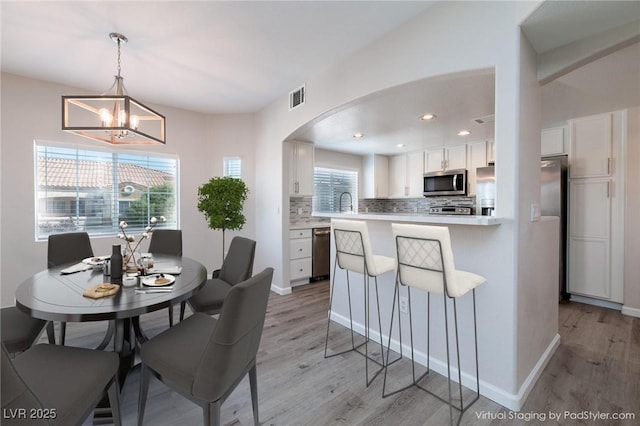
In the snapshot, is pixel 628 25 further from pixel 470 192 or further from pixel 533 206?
pixel 470 192

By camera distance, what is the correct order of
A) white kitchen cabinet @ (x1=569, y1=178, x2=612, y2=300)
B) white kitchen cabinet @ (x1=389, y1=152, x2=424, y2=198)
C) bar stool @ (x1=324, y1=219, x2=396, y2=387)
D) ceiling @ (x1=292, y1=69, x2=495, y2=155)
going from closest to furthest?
bar stool @ (x1=324, y1=219, x2=396, y2=387), ceiling @ (x1=292, y1=69, x2=495, y2=155), white kitchen cabinet @ (x1=569, y1=178, x2=612, y2=300), white kitchen cabinet @ (x1=389, y1=152, x2=424, y2=198)

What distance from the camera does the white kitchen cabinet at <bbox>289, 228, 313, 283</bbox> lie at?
4.13 meters

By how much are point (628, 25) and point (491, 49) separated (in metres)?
0.68

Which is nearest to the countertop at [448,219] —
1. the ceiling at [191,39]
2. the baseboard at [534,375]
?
the baseboard at [534,375]

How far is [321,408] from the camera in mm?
1694

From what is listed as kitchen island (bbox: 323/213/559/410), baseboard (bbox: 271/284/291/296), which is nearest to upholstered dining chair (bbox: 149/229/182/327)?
baseboard (bbox: 271/284/291/296)

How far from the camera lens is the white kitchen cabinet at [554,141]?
12.2 feet

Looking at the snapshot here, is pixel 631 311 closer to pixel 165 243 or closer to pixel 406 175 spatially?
pixel 406 175

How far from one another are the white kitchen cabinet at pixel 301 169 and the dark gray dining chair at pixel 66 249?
2.51m

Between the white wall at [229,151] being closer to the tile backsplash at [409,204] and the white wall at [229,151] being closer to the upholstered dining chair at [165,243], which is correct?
the upholstered dining chair at [165,243]

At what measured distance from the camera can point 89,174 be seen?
11.6 ft

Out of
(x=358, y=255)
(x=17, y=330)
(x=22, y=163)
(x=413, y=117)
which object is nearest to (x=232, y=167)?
(x=22, y=163)

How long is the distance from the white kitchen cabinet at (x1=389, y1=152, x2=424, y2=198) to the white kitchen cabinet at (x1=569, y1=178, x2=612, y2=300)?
2.27 metres

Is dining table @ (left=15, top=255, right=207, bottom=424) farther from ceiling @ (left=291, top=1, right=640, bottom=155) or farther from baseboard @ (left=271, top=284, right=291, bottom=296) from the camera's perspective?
ceiling @ (left=291, top=1, right=640, bottom=155)
